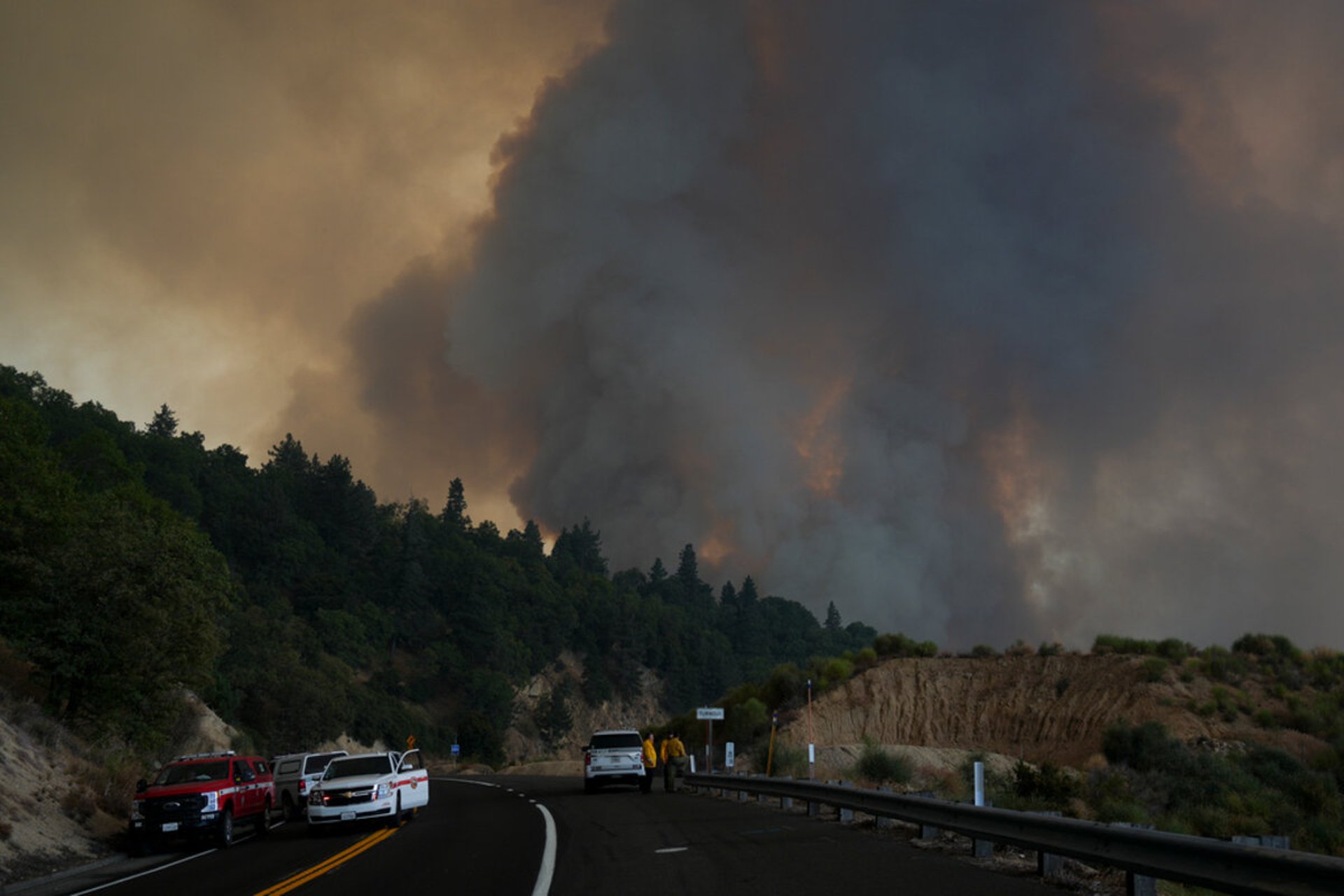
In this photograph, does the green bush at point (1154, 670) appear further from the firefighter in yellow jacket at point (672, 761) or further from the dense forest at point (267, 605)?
the dense forest at point (267, 605)

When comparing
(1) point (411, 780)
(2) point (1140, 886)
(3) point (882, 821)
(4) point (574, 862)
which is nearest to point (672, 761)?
(1) point (411, 780)

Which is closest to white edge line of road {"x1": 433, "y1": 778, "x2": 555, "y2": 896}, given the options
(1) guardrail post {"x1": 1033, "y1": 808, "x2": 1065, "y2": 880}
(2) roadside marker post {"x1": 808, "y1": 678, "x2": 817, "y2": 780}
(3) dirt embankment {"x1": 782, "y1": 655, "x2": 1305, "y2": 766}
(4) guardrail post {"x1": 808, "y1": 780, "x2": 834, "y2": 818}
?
(4) guardrail post {"x1": 808, "y1": 780, "x2": 834, "y2": 818}

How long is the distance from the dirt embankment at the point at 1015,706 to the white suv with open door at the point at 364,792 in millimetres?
36762

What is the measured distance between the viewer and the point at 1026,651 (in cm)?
6525

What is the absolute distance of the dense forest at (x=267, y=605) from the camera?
99.4 ft

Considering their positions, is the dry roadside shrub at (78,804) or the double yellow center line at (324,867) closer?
the double yellow center line at (324,867)

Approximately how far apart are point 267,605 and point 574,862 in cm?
12091

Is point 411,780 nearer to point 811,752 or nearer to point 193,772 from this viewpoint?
point 193,772

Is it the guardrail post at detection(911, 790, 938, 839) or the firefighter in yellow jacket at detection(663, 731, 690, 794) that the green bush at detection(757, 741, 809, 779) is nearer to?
the firefighter in yellow jacket at detection(663, 731, 690, 794)

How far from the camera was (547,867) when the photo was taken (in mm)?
13898

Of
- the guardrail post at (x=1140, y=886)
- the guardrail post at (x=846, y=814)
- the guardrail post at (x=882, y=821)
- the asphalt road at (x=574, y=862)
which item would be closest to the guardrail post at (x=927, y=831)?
the asphalt road at (x=574, y=862)

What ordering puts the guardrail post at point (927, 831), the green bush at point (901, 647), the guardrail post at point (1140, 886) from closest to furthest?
the guardrail post at point (1140, 886), the guardrail post at point (927, 831), the green bush at point (901, 647)

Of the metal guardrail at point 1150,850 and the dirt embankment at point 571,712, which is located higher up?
the metal guardrail at point 1150,850

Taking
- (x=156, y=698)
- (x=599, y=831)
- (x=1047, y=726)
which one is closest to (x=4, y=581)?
(x=156, y=698)
